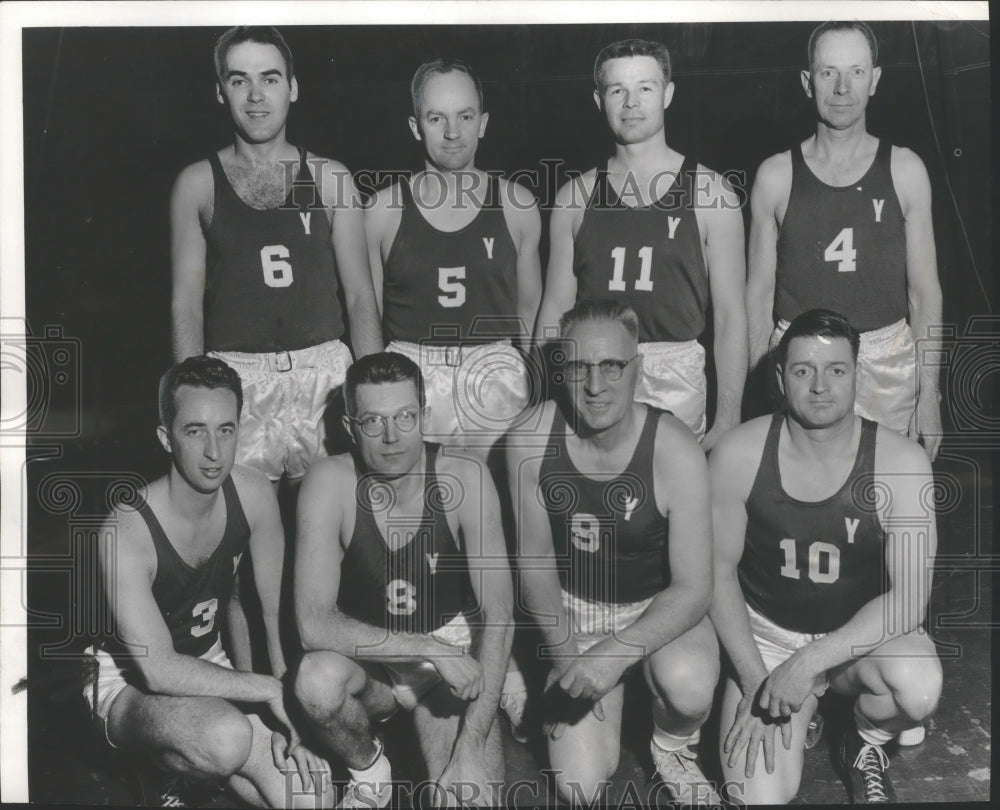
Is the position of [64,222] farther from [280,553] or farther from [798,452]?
[798,452]

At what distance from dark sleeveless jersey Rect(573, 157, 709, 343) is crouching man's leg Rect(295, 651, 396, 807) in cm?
146

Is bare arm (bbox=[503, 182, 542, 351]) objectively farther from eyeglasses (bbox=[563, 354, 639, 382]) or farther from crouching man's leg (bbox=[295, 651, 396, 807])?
crouching man's leg (bbox=[295, 651, 396, 807])

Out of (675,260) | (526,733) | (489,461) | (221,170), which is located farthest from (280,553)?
(675,260)

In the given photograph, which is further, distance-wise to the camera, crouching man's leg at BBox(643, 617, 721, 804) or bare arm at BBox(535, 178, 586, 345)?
bare arm at BBox(535, 178, 586, 345)

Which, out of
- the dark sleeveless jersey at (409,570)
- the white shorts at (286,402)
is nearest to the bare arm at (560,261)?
the dark sleeveless jersey at (409,570)

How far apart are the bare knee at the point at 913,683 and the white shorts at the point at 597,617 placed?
83 centimetres

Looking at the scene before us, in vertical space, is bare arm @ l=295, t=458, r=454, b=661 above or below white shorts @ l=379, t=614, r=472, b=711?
above

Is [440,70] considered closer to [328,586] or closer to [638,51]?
[638,51]

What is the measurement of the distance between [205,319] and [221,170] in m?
0.51

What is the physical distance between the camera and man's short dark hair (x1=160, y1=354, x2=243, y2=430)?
346 cm

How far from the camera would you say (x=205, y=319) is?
3551mm

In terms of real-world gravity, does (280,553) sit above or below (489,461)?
below

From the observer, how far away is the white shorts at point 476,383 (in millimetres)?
3535

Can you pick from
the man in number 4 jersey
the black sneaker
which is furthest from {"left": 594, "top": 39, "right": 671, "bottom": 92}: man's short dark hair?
the black sneaker
